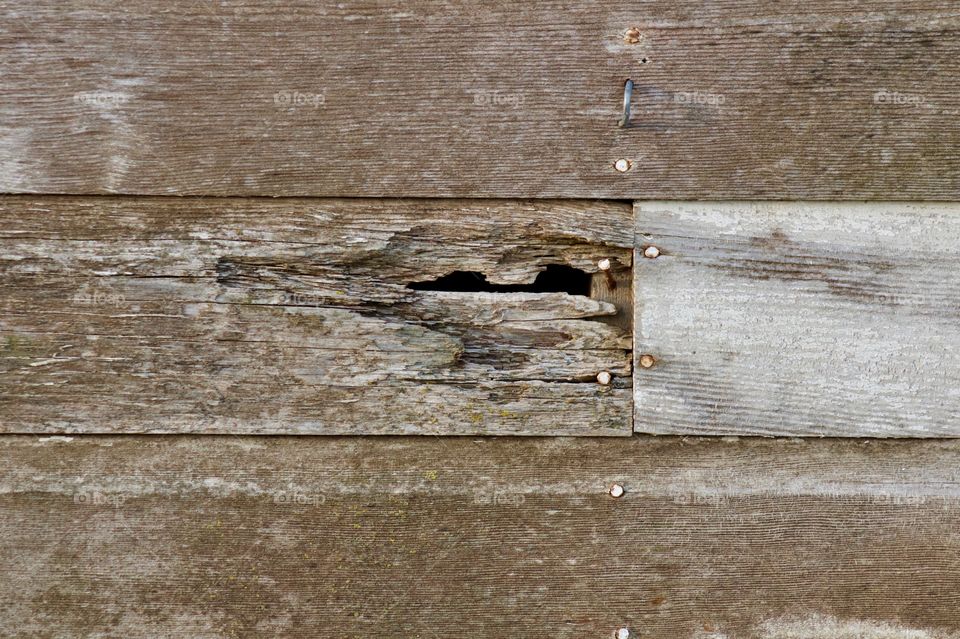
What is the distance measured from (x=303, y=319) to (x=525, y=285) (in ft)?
1.39

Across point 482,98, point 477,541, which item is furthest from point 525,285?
point 477,541

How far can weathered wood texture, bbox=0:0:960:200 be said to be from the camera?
3.52 ft

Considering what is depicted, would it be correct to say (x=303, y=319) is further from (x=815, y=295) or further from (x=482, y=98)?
(x=815, y=295)

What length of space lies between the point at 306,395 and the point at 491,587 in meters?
0.50

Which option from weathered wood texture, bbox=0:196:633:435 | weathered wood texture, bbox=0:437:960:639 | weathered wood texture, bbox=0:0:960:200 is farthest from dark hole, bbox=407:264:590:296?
weathered wood texture, bbox=0:437:960:639

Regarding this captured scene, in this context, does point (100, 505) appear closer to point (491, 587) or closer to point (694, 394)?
point (491, 587)

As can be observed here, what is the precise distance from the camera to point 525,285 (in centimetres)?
116

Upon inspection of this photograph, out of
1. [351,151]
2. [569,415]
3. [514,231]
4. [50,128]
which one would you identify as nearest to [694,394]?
[569,415]

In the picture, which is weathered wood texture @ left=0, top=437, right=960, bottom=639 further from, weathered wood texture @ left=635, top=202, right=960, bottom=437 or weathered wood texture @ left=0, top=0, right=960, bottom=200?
weathered wood texture @ left=0, top=0, right=960, bottom=200

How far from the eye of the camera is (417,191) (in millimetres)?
1104

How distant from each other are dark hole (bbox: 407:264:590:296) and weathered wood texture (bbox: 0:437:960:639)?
1.05 feet

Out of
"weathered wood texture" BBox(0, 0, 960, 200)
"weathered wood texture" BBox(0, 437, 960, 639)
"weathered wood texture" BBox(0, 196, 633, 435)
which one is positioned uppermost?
"weathered wood texture" BBox(0, 0, 960, 200)

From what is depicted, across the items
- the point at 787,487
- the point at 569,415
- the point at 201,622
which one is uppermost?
the point at 569,415

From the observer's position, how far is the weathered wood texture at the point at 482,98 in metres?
1.07
